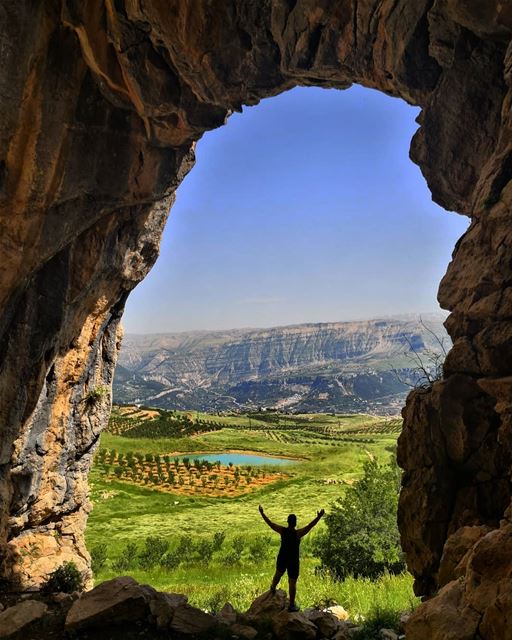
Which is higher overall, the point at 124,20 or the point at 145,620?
the point at 124,20

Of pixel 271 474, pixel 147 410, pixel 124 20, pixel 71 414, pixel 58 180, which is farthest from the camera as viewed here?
pixel 147 410

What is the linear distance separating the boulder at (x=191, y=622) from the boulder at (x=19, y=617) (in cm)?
377

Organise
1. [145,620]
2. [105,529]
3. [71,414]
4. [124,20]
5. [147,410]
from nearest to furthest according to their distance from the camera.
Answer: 1. [145,620]
2. [124,20]
3. [71,414]
4. [105,529]
5. [147,410]

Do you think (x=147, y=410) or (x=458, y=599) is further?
(x=147, y=410)

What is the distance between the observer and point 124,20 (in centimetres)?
1717

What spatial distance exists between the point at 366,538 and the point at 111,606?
675 inches

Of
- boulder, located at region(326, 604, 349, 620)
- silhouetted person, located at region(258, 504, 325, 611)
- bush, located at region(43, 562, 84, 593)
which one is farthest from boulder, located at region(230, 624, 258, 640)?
bush, located at region(43, 562, 84, 593)

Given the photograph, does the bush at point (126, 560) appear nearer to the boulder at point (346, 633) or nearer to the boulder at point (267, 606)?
the boulder at point (267, 606)

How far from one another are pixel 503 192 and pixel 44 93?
52.4 ft

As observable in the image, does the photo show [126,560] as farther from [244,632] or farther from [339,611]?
[244,632]

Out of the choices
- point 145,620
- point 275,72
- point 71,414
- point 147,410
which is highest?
point 275,72

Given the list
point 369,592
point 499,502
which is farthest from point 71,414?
point 499,502

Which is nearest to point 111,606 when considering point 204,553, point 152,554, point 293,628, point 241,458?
point 293,628

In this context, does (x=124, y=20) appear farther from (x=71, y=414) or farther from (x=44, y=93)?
(x=71, y=414)
